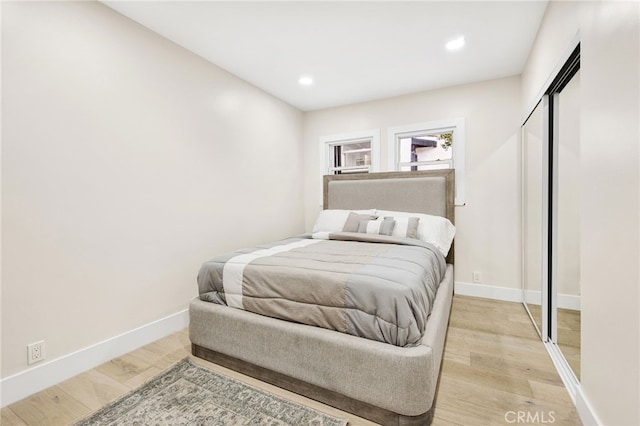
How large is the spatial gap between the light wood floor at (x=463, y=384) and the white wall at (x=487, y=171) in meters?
1.00

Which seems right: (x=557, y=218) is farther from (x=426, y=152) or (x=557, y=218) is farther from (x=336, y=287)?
(x=426, y=152)

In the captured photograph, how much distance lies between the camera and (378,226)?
3.04m

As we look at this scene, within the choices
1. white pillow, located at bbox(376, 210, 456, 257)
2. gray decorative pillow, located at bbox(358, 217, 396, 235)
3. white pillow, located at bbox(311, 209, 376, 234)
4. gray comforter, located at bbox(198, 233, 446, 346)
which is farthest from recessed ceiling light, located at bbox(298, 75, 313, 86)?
gray comforter, located at bbox(198, 233, 446, 346)

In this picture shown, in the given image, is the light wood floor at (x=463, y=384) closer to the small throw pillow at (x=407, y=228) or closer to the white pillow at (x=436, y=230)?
the white pillow at (x=436, y=230)

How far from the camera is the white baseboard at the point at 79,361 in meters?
1.64

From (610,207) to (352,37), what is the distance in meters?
2.16

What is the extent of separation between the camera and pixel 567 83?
181cm

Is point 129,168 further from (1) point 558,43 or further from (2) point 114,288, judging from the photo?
(1) point 558,43

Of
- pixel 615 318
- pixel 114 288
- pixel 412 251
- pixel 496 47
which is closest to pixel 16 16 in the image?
pixel 114 288

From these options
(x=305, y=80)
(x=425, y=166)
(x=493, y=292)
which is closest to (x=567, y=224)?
(x=493, y=292)

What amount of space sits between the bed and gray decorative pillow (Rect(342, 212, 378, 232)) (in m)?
1.11

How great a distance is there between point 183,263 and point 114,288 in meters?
0.58

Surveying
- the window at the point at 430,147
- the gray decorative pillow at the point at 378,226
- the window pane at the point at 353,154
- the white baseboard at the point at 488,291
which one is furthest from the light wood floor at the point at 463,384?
the window pane at the point at 353,154

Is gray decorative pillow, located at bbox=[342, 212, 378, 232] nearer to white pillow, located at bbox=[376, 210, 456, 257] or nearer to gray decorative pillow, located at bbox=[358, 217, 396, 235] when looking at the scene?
gray decorative pillow, located at bbox=[358, 217, 396, 235]
